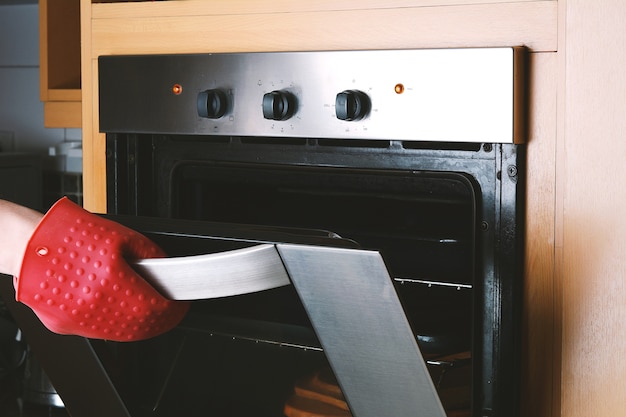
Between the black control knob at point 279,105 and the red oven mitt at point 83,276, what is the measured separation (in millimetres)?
400

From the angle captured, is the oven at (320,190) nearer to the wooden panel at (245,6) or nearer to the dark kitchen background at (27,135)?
the wooden panel at (245,6)

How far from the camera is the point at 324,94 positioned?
1.01 m

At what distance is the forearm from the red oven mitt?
0.03 meters

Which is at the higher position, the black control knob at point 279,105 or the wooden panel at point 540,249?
the black control knob at point 279,105

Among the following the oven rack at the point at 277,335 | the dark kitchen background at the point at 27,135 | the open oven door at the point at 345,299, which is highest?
the dark kitchen background at the point at 27,135

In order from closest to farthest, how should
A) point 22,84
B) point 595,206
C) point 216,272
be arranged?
1. point 216,272
2. point 595,206
3. point 22,84

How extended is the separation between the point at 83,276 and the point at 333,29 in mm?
509

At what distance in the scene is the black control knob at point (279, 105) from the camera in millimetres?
1016

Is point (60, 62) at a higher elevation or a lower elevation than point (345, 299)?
higher

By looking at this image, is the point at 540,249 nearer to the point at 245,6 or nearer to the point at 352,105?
the point at 352,105

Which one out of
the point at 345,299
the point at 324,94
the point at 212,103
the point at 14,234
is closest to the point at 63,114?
the point at 212,103

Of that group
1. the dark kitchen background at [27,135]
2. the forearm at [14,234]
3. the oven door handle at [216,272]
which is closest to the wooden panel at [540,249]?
the oven door handle at [216,272]

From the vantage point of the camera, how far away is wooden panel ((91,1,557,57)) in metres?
0.92

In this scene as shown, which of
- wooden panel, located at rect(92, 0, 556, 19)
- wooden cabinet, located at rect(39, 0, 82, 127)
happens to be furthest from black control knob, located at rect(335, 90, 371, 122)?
wooden cabinet, located at rect(39, 0, 82, 127)
